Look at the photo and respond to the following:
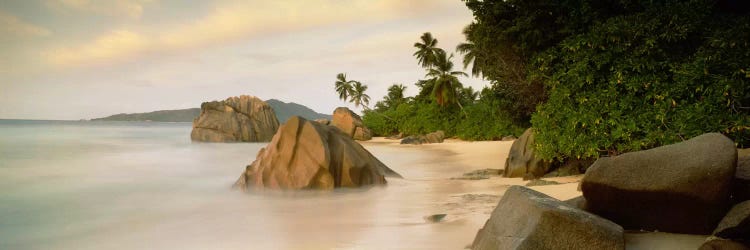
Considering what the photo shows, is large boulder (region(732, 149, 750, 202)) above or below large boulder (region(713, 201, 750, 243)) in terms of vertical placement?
above

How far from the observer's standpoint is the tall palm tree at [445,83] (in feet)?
129

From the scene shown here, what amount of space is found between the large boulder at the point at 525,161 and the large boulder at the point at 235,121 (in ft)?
100

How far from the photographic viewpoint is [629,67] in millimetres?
7367

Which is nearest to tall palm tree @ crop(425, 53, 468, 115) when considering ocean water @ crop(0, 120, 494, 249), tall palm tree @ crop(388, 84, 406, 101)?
tall palm tree @ crop(388, 84, 406, 101)

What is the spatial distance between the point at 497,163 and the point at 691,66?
30.4 ft

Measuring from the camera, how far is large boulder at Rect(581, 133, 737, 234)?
11.5 feet

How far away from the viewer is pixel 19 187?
11.6 meters

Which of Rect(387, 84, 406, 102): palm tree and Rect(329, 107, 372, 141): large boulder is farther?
Rect(387, 84, 406, 102): palm tree

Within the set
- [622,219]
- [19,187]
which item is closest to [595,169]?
[622,219]

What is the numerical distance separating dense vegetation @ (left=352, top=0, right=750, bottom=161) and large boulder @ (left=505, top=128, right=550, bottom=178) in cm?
120

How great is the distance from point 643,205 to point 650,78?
429 cm

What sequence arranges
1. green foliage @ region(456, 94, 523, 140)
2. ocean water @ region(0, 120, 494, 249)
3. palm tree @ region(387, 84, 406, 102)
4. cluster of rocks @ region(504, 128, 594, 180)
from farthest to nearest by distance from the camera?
palm tree @ region(387, 84, 406, 102)
green foliage @ region(456, 94, 523, 140)
cluster of rocks @ region(504, 128, 594, 180)
ocean water @ region(0, 120, 494, 249)

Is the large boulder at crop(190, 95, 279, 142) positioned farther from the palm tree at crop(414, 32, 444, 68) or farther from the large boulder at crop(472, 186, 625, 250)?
the large boulder at crop(472, 186, 625, 250)

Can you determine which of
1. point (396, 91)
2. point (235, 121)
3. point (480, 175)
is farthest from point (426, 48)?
point (480, 175)
